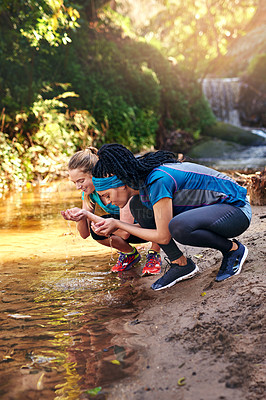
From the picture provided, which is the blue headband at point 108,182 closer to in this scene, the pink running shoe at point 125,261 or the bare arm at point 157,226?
the bare arm at point 157,226

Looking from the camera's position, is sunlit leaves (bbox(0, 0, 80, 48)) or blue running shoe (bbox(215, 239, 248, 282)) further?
sunlit leaves (bbox(0, 0, 80, 48))

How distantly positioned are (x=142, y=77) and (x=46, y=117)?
677cm

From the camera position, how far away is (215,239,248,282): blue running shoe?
3127mm

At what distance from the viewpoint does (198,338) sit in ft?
7.96

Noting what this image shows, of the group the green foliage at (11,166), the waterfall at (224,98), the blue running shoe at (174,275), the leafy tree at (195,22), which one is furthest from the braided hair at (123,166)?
the leafy tree at (195,22)

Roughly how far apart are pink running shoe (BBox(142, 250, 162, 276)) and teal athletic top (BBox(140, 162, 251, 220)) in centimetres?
92

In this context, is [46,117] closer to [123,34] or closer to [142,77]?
[142,77]

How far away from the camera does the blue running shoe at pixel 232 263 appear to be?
3127mm

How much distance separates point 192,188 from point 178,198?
128mm

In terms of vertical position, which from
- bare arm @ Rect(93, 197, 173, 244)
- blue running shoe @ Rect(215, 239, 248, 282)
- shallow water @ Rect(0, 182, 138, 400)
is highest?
bare arm @ Rect(93, 197, 173, 244)

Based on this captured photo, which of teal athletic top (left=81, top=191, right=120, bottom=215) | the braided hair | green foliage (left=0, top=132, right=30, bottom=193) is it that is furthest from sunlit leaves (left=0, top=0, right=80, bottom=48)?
the braided hair

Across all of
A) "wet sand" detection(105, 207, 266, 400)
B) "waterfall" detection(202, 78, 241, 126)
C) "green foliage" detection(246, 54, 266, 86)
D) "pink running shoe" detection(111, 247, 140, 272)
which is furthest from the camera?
"green foliage" detection(246, 54, 266, 86)

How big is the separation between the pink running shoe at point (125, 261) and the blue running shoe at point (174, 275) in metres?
0.74

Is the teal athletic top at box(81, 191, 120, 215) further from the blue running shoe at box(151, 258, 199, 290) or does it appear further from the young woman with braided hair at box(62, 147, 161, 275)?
the blue running shoe at box(151, 258, 199, 290)
